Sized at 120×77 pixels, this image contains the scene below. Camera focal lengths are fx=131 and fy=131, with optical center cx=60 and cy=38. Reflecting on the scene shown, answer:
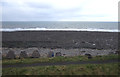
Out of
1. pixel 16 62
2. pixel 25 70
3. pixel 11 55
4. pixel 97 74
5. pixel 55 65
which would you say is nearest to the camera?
pixel 97 74

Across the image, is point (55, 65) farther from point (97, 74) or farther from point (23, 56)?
point (23, 56)

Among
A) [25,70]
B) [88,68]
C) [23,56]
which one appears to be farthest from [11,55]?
[88,68]

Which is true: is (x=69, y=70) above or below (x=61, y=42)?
above

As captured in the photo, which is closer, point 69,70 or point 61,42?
point 69,70

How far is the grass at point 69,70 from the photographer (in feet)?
32.1

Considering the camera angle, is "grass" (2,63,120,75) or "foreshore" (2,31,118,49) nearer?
"grass" (2,63,120,75)

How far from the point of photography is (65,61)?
12125 mm

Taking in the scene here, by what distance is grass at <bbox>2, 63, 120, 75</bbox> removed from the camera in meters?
9.77

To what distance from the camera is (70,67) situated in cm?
1055

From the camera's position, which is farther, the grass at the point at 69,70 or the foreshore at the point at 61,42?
the foreshore at the point at 61,42

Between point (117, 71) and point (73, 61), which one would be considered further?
point (73, 61)

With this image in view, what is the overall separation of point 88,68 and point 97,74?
3.07 ft

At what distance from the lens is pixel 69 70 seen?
10.1 metres

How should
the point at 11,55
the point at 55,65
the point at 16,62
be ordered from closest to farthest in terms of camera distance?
the point at 55,65 → the point at 16,62 → the point at 11,55
